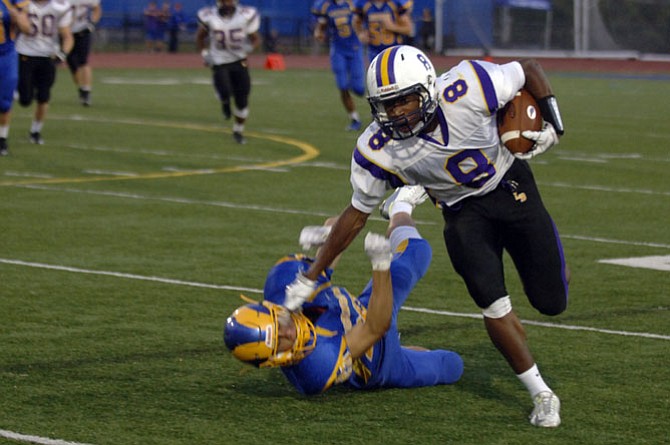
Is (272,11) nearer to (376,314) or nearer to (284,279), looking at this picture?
(284,279)

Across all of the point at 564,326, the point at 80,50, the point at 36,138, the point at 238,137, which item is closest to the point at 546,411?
the point at 564,326

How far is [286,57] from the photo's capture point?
4241 cm

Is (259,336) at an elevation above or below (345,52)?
above

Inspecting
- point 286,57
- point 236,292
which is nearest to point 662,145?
point 236,292

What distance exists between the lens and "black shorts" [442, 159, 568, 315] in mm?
5484

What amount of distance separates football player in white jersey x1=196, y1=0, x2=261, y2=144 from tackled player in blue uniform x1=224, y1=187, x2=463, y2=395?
411 inches

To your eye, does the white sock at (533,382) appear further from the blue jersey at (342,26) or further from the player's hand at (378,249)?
the blue jersey at (342,26)

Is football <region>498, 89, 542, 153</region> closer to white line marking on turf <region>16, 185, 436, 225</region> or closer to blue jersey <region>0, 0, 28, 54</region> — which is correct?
white line marking on turf <region>16, 185, 436, 225</region>

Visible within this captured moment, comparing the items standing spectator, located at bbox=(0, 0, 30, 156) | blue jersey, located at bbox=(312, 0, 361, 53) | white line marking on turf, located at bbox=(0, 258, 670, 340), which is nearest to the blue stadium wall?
blue jersey, located at bbox=(312, 0, 361, 53)

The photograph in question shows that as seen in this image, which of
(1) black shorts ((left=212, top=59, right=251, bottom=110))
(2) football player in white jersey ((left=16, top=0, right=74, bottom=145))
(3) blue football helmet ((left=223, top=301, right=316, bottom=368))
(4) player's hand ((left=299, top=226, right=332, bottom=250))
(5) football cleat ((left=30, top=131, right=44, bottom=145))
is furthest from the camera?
(1) black shorts ((left=212, top=59, right=251, bottom=110))

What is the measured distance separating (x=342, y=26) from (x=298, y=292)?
1361 cm

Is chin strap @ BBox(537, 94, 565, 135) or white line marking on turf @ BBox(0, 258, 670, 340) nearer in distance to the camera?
chin strap @ BBox(537, 94, 565, 135)

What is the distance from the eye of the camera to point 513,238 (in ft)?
18.3

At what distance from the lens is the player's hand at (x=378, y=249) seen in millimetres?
5270
